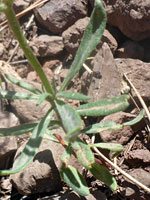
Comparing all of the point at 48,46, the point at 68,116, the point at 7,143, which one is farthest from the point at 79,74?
the point at 68,116

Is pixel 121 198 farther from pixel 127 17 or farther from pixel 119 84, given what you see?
pixel 127 17

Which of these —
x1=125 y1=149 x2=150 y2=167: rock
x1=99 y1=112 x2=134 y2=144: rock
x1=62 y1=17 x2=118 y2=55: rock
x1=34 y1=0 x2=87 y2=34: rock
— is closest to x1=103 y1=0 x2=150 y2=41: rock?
x1=62 y1=17 x2=118 y2=55: rock

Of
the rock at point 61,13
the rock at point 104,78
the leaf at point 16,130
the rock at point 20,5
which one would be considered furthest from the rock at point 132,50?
the leaf at point 16,130

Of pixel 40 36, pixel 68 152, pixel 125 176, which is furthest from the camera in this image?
pixel 40 36

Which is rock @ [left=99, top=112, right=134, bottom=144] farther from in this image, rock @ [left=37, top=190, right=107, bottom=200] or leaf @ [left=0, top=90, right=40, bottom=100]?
leaf @ [left=0, top=90, right=40, bottom=100]

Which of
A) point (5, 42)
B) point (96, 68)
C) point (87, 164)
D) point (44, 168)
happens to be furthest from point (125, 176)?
point (5, 42)
